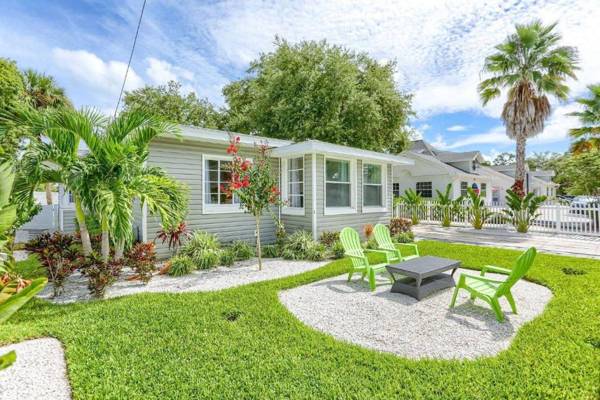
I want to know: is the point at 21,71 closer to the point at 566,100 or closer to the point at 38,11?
the point at 38,11

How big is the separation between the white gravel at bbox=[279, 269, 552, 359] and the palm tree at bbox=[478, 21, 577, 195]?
1158cm

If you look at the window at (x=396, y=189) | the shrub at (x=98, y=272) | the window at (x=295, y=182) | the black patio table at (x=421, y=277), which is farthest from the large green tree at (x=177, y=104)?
the black patio table at (x=421, y=277)

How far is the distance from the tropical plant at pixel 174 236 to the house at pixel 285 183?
23 centimetres

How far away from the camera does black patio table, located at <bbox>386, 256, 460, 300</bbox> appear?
502 cm

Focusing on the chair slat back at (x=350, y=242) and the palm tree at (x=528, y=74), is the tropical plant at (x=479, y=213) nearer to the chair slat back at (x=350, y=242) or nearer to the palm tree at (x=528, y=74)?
the palm tree at (x=528, y=74)

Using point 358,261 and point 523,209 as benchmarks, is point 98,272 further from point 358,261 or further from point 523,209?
point 523,209

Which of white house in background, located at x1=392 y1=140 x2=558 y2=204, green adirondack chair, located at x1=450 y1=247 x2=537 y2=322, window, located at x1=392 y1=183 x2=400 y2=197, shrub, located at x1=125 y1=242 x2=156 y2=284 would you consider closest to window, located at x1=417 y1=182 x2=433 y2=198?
white house in background, located at x1=392 y1=140 x2=558 y2=204

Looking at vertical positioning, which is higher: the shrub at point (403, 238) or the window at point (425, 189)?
the window at point (425, 189)

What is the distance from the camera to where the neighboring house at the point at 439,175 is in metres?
22.6

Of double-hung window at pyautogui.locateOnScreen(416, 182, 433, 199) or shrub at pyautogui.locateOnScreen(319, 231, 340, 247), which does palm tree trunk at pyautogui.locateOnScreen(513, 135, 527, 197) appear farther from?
shrub at pyautogui.locateOnScreen(319, 231, 340, 247)

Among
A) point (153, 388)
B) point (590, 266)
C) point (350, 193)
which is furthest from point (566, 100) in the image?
point (153, 388)

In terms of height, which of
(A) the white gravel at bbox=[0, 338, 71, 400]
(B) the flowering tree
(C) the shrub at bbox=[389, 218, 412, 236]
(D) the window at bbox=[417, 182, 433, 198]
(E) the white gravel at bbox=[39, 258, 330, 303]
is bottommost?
(A) the white gravel at bbox=[0, 338, 71, 400]

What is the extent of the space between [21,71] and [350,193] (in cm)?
2070

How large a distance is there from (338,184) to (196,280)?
572 centimetres
